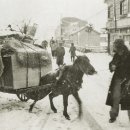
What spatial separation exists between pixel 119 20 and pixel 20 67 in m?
25.3

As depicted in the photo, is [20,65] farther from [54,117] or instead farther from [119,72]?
[119,72]

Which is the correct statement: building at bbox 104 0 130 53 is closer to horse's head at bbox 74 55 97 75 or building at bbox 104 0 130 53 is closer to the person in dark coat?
horse's head at bbox 74 55 97 75

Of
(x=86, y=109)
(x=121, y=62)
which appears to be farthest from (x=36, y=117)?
(x=121, y=62)

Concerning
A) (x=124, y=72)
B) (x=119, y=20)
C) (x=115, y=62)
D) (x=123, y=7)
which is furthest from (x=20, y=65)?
(x=119, y=20)

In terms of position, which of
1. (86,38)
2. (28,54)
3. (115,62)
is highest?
(28,54)

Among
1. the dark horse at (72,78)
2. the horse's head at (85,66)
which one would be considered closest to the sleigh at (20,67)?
the dark horse at (72,78)

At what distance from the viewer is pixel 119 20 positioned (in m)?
32.2

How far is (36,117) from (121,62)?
2.56m

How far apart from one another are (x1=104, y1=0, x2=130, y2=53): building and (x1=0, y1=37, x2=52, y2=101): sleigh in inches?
825

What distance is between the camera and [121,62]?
7172mm

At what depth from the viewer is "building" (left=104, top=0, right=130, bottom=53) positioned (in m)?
29.6

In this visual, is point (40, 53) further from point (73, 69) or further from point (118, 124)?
point (118, 124)

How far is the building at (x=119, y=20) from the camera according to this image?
2959 centimetres

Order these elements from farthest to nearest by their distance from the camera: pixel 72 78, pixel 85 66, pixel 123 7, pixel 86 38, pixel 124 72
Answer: pixel 86 38, pixel 123 7, pixel 72 78, pixel 85 66, pixel 124 72
